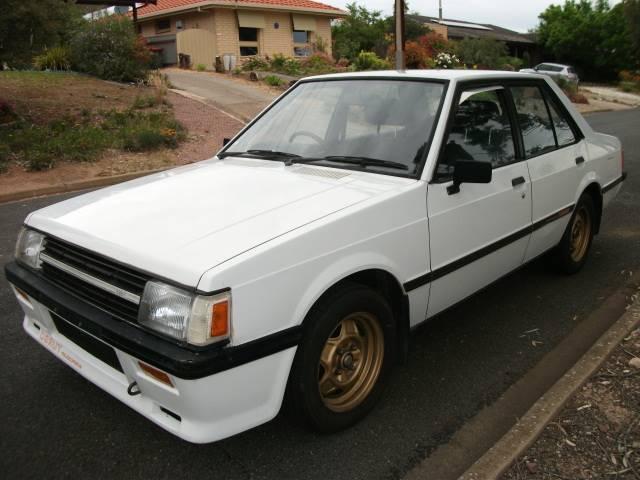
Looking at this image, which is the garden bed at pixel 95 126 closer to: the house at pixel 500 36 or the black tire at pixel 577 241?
the black tire at pixel 577 241

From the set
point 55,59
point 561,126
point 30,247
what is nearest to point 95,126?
point 55,59

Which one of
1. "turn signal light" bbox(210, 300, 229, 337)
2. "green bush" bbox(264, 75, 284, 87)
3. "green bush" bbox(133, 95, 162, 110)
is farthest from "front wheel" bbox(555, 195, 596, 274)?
"green bush" bbox(264, 75, 284, 87)

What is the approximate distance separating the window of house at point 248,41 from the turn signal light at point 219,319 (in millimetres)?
28126

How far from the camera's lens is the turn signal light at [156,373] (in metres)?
2.21

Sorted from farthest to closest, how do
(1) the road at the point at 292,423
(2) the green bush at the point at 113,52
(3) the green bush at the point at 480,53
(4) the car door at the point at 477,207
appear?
1. (3) the green bush at the point at 480,53
2. (2) the green bush at the point at 113,52
3. (4) the car door at the point at 477,207
4. (1) the road at the point at 292,423

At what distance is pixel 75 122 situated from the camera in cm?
1205

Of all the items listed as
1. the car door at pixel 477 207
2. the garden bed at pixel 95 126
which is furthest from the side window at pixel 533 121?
the garden bed at pixel 95 126

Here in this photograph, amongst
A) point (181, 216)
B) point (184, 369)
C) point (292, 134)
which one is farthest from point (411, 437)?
point (292, 134)

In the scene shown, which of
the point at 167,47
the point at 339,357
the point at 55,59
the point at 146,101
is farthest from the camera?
the point at 167,47

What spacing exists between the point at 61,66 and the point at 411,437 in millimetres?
20095

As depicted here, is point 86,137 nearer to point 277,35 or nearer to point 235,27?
point 235,27

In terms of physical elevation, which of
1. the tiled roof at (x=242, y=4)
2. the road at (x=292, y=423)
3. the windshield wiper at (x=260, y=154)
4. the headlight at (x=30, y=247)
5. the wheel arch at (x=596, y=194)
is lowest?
the road at (x=292, y=423)

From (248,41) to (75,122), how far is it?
59.8 feet

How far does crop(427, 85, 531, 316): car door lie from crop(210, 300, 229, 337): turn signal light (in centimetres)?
127
